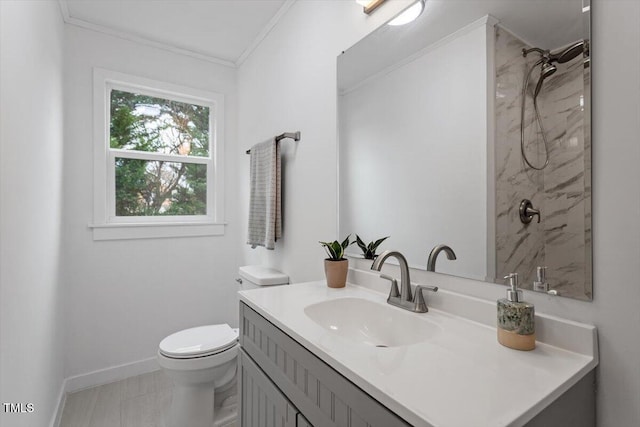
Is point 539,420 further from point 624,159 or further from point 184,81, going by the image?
point 184,81

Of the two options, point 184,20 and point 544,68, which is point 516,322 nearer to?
point 544,68

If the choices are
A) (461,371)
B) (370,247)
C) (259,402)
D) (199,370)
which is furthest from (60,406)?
(461,371)

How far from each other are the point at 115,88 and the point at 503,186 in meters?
2.61

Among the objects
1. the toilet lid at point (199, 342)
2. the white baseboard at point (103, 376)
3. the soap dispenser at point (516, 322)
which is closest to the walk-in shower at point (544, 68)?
the soap dispenser at point (516, 322)

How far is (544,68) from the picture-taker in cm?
80

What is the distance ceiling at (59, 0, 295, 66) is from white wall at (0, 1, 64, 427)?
0.31m

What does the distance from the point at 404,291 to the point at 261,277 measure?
1028 mm

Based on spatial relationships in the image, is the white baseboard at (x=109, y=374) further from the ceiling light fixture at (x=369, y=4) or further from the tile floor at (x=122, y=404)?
the ceiling light fixture at (x=369, y=4)

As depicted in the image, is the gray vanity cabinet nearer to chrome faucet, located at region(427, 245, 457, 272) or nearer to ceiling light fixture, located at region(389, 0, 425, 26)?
chrome faucet, located at region(427, 245, 457, 272)

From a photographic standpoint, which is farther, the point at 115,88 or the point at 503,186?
the point at 115,88

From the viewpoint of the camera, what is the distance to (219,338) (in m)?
1.80

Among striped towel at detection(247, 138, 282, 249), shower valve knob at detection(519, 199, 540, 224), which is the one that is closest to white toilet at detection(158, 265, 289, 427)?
striped towel at detection(247, 138, 282, 249)

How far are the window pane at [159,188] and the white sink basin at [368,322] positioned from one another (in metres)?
1.87

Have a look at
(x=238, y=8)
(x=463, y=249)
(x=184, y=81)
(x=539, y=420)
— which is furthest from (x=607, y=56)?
(x=184, y=81)
